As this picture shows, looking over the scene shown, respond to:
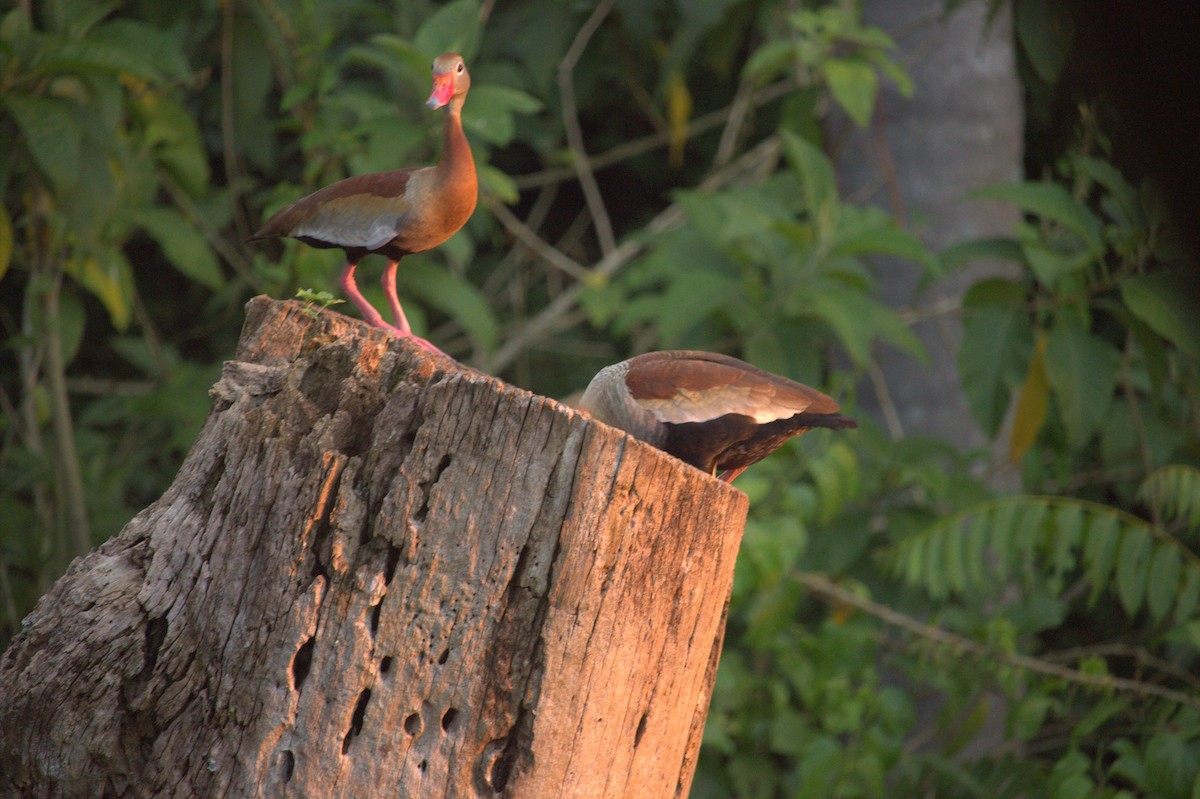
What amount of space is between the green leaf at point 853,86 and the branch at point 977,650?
90.9 inches

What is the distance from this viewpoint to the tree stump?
221 cm

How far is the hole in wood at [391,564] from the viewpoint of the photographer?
7.37 ft

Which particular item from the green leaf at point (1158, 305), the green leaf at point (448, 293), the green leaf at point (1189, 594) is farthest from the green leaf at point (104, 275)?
the green leaf at point (1189, 594)

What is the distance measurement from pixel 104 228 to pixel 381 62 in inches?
57.3

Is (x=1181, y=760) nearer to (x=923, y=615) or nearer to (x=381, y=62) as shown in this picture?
(x=923, y=615)

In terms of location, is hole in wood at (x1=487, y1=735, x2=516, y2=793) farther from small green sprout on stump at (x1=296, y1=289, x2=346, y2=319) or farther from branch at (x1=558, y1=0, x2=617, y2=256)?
branch at (x1=558, y1=0, x2=617, y2=256)

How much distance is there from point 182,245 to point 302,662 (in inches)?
158

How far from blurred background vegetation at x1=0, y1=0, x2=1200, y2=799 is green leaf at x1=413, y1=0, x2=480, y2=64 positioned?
16 millimetres

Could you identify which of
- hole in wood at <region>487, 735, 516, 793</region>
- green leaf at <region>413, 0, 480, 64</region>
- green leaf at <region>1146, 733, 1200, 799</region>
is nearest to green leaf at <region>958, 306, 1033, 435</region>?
green leaf at <region>1146, 733, 1200, 799</region>

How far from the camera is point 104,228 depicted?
17.3 ft

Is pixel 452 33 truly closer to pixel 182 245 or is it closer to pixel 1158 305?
pixel 182 245

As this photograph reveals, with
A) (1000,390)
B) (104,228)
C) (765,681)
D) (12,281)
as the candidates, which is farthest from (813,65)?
(12,281)

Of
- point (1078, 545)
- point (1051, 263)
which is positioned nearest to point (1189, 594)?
point (1078, 545)

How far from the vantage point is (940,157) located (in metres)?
6.56
